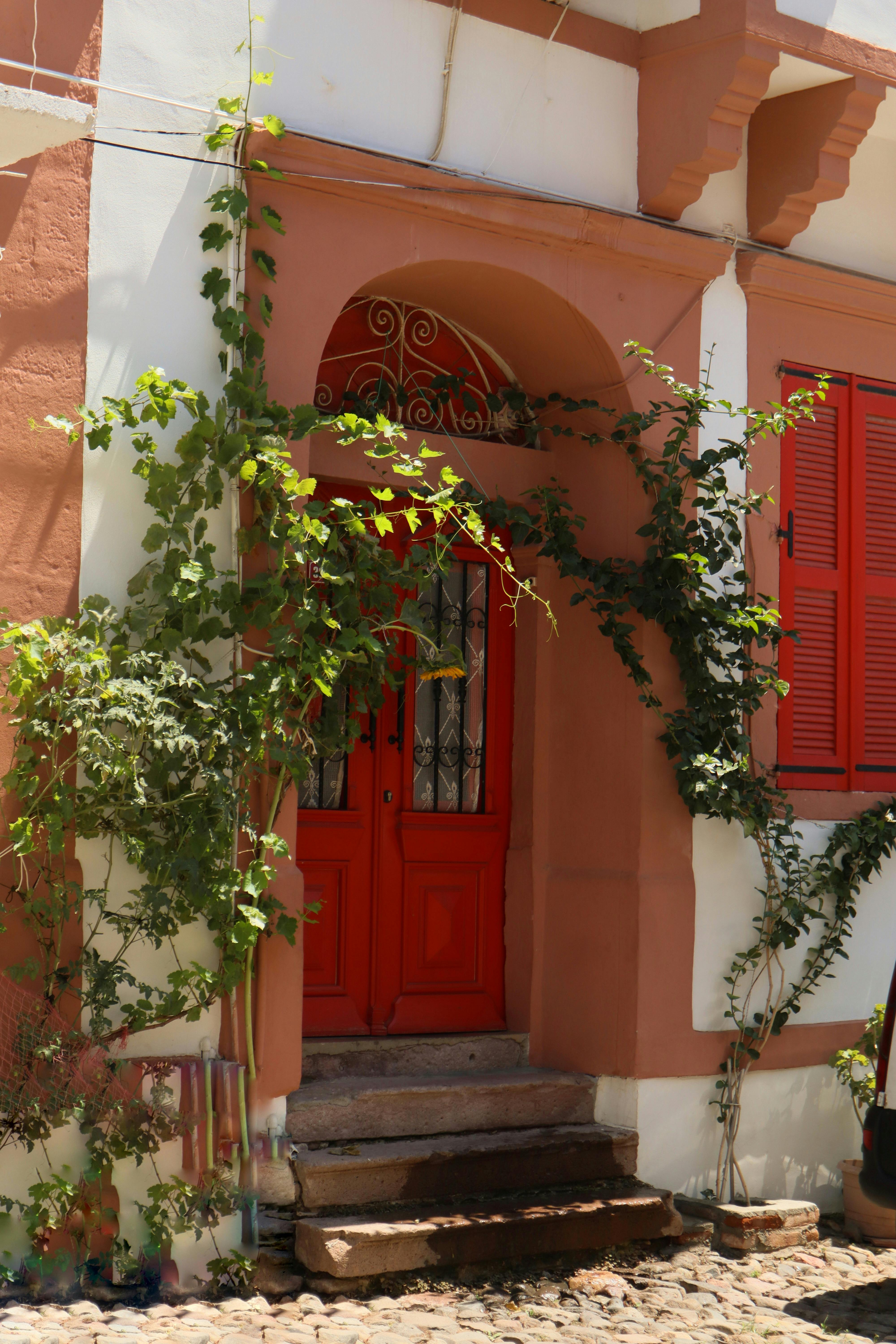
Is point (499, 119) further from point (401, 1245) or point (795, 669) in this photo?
point (401, 1245)

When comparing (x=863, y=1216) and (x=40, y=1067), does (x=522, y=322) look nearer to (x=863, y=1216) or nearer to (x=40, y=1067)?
(x=40, y=1067)

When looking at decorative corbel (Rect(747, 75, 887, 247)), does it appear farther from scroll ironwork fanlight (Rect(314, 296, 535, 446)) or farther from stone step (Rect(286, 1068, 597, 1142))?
stone step (Rect(286, 1068, 597, 1142))

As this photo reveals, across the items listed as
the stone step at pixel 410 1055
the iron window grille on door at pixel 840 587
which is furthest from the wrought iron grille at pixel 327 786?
the iron window grille on door at pixel 840 587

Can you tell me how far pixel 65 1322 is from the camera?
445 cm

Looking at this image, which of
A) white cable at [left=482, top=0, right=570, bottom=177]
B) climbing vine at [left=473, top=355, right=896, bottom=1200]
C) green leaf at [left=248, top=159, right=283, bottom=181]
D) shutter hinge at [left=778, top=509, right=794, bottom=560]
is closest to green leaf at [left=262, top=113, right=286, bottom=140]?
green leaf at [left=248, top=159, right=283, bottom=181]

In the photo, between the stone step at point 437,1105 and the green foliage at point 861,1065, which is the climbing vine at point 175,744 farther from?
the green foliage at point 861,1065

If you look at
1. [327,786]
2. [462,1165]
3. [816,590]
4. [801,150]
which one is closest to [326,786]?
[327,786]

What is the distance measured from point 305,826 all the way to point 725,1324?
8.26ft

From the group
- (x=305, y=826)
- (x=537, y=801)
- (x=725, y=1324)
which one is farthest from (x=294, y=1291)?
(x=537, y=801)

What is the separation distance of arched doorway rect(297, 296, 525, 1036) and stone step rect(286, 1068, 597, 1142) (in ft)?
1.38

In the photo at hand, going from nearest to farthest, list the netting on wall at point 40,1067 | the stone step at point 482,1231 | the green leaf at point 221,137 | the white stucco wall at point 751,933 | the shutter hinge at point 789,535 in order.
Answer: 1. the netting on wall at point 40,1067
2. the stone step at point 482,1231
3. the green leaf at point 221,137
4. the white stucco wall at point 751,933
5. the shutter hinge at point 789,535

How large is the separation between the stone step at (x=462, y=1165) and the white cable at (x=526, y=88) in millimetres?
3821

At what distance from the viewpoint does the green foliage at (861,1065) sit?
261 inches

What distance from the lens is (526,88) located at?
6.19 metres
